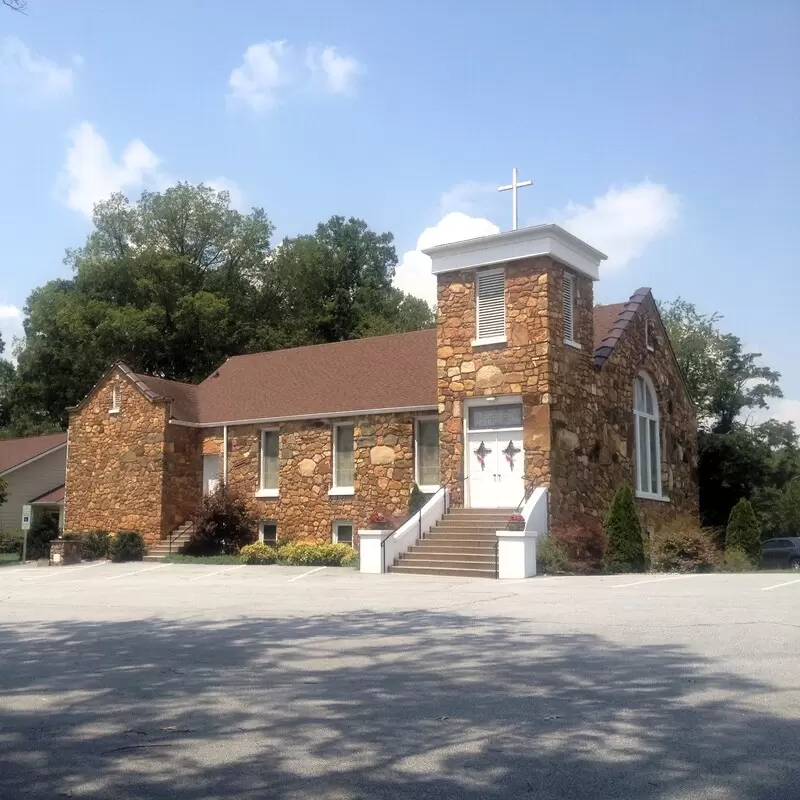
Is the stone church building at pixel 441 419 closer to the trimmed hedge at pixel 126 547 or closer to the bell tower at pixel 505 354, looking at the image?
the bell tower at pixel 505 354

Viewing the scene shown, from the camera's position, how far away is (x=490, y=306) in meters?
22.7

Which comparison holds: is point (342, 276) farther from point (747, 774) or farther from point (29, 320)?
point (747, 774)

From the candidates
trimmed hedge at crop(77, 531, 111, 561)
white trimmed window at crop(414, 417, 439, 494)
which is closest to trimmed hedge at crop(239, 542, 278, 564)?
white trimmed window at crop(414, 417, 439, 494)

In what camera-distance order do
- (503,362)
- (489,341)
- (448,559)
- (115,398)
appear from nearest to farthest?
(448,559) → (503,362) → (489,341) → (115,398)

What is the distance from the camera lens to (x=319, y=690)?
7.41 m

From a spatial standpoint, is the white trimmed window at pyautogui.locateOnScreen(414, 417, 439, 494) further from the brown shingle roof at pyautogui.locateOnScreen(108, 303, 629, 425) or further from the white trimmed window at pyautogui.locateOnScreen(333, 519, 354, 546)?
the white trimmed window at pyautogui.locateOnScreen(333, 519, 354, 546)

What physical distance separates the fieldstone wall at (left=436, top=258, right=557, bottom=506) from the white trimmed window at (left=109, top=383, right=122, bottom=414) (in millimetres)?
12312

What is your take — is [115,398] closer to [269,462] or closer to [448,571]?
[269,462]

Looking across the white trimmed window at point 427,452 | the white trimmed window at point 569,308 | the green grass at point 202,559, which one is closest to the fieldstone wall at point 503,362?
the white trimmed window at point 569,308

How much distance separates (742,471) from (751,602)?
67.7ft

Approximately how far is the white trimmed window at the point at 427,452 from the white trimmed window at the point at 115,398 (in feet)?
34.8

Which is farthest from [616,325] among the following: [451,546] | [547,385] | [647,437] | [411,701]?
[411,701]

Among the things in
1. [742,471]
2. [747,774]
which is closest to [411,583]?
[747,774]

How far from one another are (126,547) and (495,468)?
1159 cm
